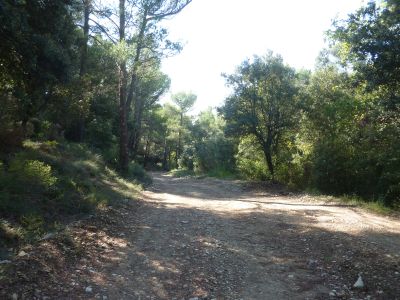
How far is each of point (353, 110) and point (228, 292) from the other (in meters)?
13.9

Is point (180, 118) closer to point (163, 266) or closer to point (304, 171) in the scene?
point (304, 171)

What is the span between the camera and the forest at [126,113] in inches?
333

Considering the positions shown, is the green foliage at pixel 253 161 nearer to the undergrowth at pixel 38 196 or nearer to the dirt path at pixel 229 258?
the undergrowth at pixel 38 196

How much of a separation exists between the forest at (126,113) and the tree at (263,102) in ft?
0.21

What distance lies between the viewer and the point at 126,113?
20.9m

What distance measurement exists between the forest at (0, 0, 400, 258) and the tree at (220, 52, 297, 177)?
0.07m

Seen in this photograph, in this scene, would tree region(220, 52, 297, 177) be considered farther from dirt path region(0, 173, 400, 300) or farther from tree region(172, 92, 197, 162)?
tree region(172, 92, 197, 162)

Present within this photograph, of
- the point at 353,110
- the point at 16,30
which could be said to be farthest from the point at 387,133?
the point at 16,30

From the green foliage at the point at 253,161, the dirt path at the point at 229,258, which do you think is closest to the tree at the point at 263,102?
the green foliage at the point at 253,161

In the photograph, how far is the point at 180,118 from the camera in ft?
211

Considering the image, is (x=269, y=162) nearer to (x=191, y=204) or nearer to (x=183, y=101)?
(x=191, y=204)

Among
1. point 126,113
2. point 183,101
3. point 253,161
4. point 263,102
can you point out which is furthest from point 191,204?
point 183,101

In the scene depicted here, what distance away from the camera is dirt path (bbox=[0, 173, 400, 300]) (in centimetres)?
517

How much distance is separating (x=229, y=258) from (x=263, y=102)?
55.2 ft
